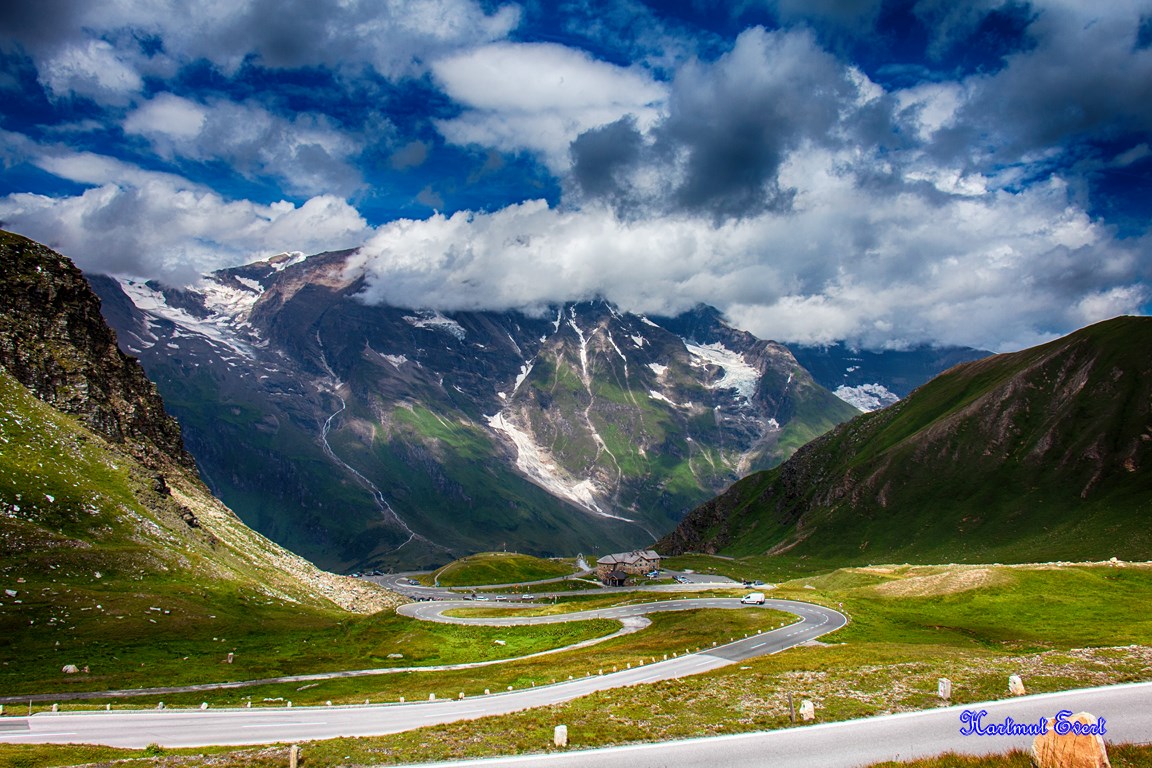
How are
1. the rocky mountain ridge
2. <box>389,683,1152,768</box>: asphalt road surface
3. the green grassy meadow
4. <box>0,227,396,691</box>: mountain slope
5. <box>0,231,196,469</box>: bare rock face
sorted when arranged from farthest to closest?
<box>0,231,196,469</box>: bare rock face
the rocky mountain ridge
<box>0,227,396,691</box>: mountain slope
the green grassy meadow
<box>389,683,1152,768</box>: asphalt road surface

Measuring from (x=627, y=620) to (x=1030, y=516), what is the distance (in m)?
136

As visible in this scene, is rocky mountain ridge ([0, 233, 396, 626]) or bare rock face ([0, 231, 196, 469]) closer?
rocky mountain ridge ([0, 233, 396, 626])

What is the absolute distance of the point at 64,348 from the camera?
137 metres

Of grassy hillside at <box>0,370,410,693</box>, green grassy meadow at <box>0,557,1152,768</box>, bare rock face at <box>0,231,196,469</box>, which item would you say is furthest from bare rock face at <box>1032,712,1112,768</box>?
bare rock face at <box>0,231,196,469</box>

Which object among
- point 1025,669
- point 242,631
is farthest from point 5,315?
point 1025,669

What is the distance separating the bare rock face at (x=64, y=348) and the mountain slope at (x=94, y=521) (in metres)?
0.29

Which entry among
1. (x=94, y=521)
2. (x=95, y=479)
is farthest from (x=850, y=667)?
(x=95, y=479)

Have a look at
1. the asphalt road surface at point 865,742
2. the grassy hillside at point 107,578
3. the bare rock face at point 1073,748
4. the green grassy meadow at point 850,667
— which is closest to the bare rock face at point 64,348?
the grassy hillside at point 107,578

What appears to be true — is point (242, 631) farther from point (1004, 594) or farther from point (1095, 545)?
point (1095, 545)

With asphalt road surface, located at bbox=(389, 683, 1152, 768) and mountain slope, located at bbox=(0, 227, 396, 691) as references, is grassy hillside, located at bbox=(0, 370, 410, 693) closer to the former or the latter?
mountain slope, located at bbox=(0, 227, 396, 691)

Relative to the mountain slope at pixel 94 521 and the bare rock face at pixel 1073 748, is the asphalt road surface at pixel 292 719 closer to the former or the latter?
the mountain slope at pixel 94 521

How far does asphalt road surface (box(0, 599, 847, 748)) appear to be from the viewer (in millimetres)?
42656

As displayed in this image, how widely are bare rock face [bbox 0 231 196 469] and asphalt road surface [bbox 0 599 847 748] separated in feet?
344

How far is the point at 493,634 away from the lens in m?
109
